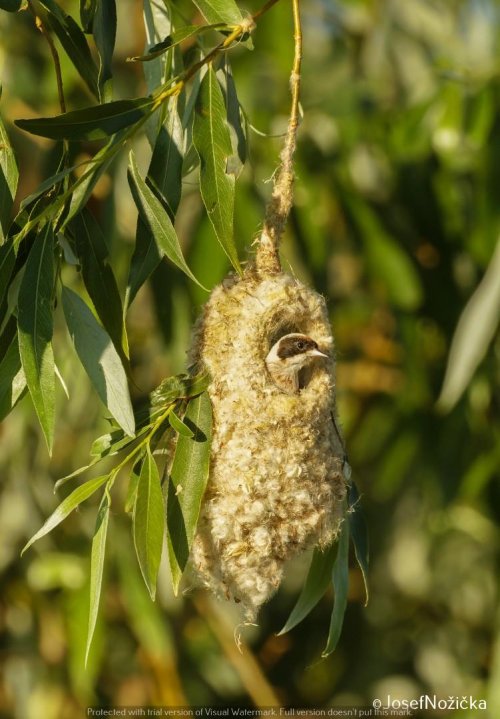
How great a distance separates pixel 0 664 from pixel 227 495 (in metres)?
3.64

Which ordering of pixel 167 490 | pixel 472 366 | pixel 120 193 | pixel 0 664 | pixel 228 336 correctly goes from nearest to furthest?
pixel 167 490
pixel 228 336
pixel 472 366
pixel 120 193
pixel 0 664

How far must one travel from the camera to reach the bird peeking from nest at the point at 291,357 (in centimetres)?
215

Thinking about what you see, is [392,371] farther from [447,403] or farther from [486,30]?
[486,30]

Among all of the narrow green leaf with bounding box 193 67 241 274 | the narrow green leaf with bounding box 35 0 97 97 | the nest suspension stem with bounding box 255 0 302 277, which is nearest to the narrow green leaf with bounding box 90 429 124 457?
the narrow green leaf with bounding box 193 67 241 274

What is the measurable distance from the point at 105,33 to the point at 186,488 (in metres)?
0.86

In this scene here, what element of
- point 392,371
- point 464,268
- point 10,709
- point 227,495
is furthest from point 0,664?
point 227,495

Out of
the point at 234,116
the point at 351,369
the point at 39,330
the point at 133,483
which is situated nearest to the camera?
the point at 39,330

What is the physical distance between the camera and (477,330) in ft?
11.7

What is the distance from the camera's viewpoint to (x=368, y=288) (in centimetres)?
528

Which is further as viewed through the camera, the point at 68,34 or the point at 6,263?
the point at 68,34

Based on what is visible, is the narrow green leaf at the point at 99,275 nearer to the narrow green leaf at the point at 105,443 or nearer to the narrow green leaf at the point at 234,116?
the narrow green leaf at the point at 105,443

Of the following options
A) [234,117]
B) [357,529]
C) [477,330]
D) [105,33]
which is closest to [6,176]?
[105,33]

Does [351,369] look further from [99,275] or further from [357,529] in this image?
[99,275]

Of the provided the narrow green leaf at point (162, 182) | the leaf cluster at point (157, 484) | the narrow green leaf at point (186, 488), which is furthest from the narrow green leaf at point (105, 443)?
the narrow green leaf at point (162, 182)
